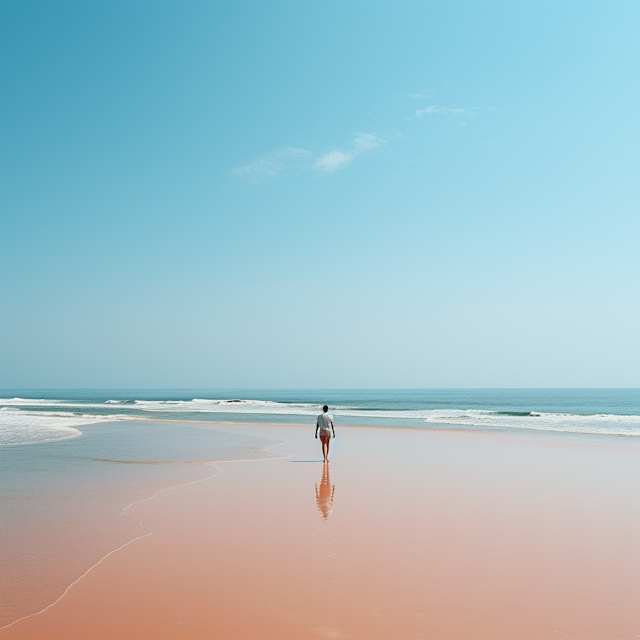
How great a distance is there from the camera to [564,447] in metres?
16.1

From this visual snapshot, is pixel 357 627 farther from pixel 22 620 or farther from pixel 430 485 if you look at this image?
pixel 430 485

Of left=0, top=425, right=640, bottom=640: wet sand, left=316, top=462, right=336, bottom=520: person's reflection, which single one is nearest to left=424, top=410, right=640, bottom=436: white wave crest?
left=0, top=425, right=640, bottom=640: wet sand

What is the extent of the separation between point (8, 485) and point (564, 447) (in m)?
16.3

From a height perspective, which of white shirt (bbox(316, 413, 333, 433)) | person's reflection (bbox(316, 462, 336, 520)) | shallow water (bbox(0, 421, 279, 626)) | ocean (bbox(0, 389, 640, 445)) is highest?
white shirt (bbox(316, 413, 333, 433))

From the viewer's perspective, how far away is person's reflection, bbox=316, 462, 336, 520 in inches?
299

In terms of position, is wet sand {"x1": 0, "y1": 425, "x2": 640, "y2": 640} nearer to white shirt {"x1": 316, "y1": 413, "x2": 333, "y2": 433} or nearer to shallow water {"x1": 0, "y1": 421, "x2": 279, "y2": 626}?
shallow water {"x1": 0, "y1": 421, "x2": 279, "y2": 626}

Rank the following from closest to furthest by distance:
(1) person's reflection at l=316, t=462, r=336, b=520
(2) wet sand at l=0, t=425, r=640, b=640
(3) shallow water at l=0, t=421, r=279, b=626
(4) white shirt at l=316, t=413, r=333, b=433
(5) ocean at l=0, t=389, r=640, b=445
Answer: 1. (2) wet sand at l=0, t=425, r=640, b=640
2. (3) shallow water at l=0, t=421, r=279, b=626
3. (1) person's reflection at l=316, t=462, r=336, b=520
4. (4) white shirt at l=316, t=413, r=333, b=433
5. (5) ocean at l=0, t=389, r=640, b=445

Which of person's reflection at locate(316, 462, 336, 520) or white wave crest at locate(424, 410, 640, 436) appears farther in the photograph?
white wave crest at locate(424, 410, 640, 436)

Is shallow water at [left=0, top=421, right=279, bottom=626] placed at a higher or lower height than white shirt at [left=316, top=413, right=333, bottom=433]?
lower

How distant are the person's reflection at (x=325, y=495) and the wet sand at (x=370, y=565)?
53 mm

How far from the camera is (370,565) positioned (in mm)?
5309

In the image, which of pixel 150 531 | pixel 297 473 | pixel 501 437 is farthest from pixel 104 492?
pixel 501 437

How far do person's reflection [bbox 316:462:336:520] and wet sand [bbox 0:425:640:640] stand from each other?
0.05 meters

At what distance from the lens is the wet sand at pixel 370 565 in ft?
13.5
